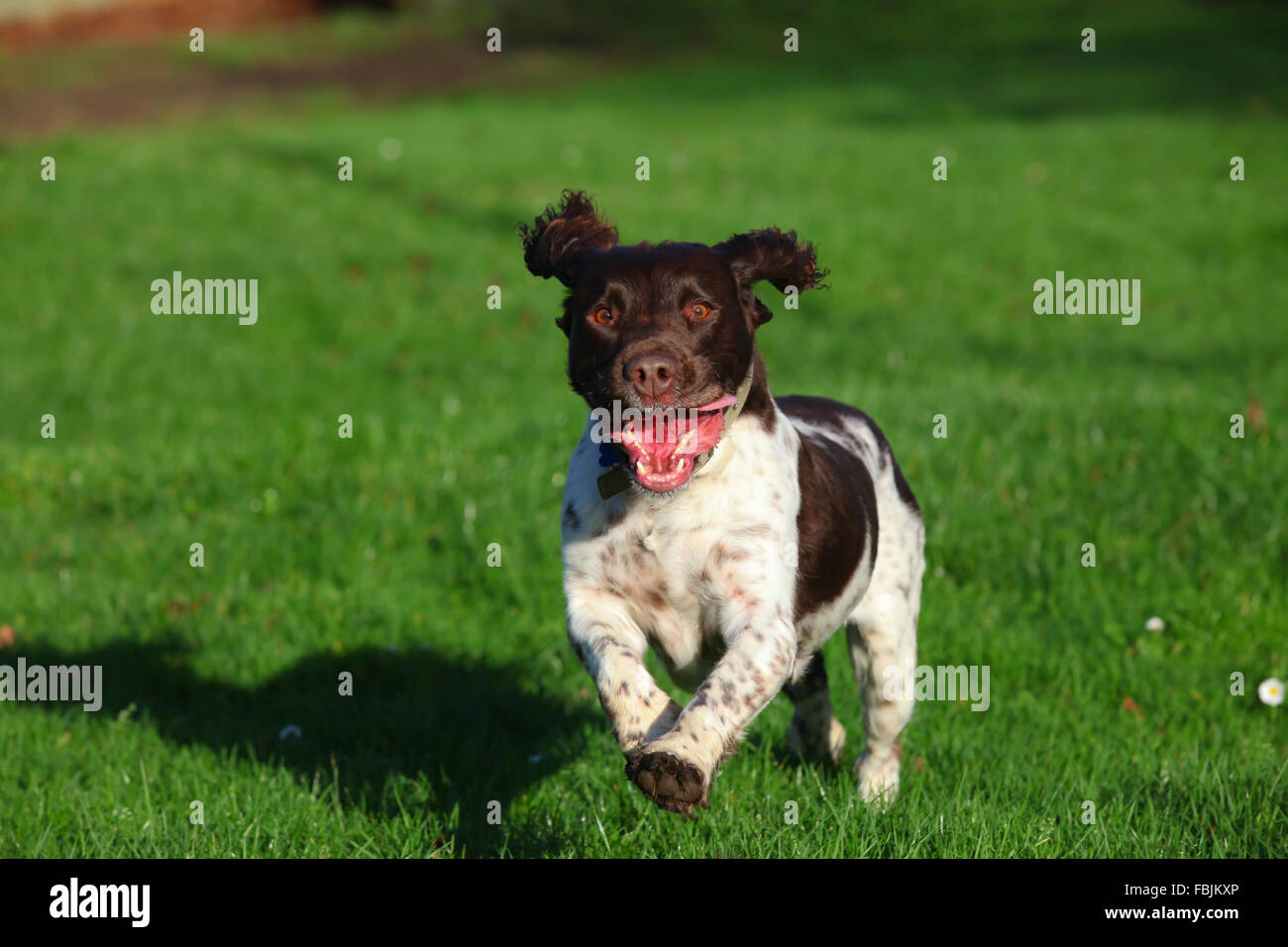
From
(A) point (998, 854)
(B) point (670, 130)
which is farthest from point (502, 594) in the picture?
(B) point (670, 130)

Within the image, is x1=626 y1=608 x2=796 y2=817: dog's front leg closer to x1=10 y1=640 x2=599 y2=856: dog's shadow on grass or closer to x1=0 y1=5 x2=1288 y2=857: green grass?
x1=0 y1=5 x2=1288 y2=857: green grass

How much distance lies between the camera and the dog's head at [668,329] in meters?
3.79

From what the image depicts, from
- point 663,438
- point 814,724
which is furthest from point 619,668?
point 814,724

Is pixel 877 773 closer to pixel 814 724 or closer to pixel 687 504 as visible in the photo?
pixel 814 724

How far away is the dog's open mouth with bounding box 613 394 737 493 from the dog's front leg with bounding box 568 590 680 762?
0.47 metres

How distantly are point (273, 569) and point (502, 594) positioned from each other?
4.14 feet

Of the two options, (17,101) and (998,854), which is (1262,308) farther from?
(17,101)

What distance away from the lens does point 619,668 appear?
381cm

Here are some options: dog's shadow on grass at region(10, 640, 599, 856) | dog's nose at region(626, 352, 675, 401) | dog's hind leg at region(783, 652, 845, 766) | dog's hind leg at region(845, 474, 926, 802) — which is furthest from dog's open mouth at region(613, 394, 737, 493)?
dog's hind leg at region(783, 652, 845, 766)

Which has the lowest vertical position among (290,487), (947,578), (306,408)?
(947,578)

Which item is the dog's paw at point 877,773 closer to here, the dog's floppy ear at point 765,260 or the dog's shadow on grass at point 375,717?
the dog's shadow on grass at point 375,717

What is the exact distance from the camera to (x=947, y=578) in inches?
269

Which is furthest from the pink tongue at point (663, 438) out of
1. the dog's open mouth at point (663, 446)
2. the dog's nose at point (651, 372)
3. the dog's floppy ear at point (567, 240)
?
the dog's floppy ear at point (567, 240)

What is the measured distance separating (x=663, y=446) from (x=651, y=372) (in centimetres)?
23
